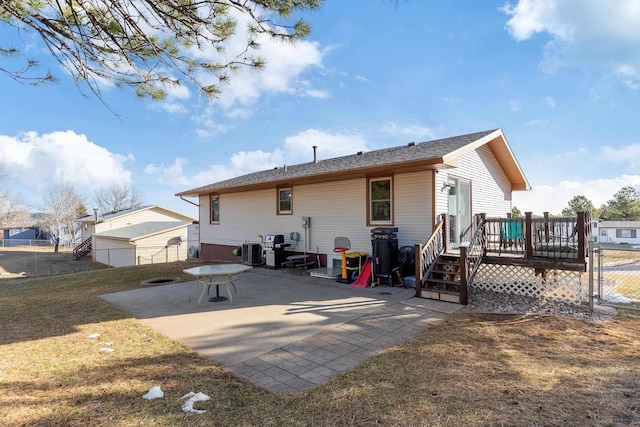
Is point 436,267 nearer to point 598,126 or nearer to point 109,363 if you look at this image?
point 109,363

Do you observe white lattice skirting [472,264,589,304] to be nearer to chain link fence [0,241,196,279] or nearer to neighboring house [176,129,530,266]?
neighboring house [176,129,530,266]

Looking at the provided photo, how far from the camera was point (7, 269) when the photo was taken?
19.6 m

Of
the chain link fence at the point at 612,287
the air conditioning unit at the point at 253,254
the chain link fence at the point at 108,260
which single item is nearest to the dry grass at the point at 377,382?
the chain link fence at the point at 612,287

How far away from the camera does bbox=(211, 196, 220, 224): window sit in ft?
48.4

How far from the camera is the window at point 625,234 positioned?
32031mm

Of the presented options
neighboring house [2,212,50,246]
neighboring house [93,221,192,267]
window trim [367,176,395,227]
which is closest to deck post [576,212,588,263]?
window trim [367,176,395,227]

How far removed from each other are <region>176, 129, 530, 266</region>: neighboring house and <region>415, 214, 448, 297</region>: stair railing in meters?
0.41

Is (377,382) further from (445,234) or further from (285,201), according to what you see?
(285,201)

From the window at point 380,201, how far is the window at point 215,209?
873 cm

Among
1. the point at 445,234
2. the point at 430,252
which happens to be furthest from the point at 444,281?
the point at 445,234

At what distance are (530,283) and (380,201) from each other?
415 cm

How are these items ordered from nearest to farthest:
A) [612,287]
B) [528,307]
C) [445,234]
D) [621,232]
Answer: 1. [528,307]
2. [445,234]
3. [612,287]
4. [621,232]

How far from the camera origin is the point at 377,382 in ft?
9.73

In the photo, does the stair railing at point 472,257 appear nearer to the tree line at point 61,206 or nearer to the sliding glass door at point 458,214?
the sliding glass door at point 458,214
